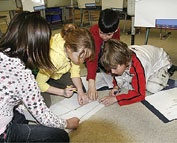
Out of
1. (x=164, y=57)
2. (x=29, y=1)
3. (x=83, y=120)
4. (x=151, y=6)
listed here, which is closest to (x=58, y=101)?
(x=83, y=120)

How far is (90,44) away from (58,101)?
49cm

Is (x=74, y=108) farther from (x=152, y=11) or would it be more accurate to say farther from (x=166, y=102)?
(x=152, y=11)

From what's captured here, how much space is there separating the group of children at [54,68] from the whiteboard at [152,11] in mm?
293

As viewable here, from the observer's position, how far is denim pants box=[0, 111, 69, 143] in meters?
0.73

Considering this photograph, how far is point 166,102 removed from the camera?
4.26ft

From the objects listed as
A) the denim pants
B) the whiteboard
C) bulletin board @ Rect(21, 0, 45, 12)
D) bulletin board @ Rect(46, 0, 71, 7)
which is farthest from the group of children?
bulletin board @ Rect(46, 0, 71, 7)

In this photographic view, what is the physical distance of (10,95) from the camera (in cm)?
67

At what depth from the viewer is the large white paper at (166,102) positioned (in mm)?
1207

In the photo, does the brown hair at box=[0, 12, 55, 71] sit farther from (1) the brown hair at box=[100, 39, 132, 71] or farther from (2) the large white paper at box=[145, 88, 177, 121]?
(2) the large white paper at box=[145, 88, 177, 121]

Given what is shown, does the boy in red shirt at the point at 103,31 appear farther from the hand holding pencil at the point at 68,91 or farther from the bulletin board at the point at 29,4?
the bulletin board at the point at 29,4

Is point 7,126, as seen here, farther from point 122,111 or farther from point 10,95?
point 122,111

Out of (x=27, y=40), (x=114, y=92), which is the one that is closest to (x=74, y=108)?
(x=114, y=92)

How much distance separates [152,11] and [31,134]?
1.39m

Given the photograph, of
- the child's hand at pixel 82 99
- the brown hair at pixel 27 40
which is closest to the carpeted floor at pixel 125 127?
the child's hand at pixel 82 99
